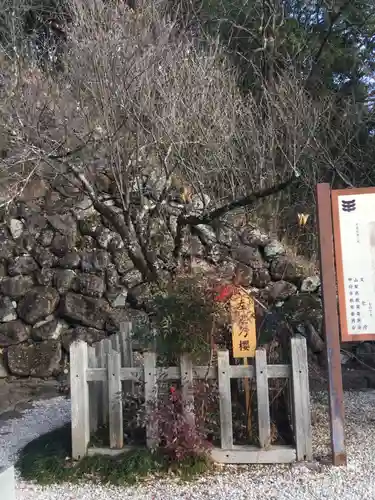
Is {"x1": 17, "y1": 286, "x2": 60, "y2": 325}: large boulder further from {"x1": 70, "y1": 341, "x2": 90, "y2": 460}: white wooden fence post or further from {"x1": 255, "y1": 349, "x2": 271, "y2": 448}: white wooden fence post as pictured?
{"x1": 255, "y1": 349, "x2": 271, "y2": 448}: white wooden fence post

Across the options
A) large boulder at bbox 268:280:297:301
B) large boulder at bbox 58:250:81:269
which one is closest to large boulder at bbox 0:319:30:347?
large boulder at bbox 58:250:81:269

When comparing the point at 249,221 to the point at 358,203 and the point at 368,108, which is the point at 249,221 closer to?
the point at 368,108

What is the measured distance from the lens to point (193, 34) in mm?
9164

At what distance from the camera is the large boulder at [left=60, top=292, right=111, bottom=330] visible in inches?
319

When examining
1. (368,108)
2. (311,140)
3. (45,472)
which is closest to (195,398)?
(45,472)

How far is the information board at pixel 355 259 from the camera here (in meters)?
3.78

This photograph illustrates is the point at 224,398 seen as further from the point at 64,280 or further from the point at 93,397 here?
the point at 64,280

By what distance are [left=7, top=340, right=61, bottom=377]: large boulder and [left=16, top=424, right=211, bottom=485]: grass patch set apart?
3.69m

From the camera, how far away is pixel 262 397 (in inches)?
149

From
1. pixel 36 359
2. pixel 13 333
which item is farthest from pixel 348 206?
pixel 13 333

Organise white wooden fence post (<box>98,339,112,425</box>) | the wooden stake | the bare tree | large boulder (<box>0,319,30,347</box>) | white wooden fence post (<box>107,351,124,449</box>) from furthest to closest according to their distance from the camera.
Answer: large boulder (<box>0,319,30,347</box>), the bare tree, white wooden fence post (<box>98,339,112,425</box>), the wooden stake, white wooden fence post (<box>107,351,124,449</box>)

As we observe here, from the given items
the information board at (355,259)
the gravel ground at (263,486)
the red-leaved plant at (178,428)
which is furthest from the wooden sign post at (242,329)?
the gravel ground at (263,486)

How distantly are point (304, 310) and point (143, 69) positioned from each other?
3621 mm

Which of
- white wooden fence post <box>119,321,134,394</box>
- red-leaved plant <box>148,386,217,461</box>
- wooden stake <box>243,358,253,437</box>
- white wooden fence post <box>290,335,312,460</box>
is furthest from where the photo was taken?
white wooden fence post <box>119,321,134,394</box>
